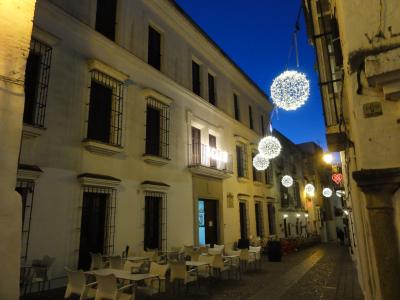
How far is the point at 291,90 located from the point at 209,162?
8.22 m

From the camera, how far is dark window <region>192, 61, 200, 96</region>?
14641 mm

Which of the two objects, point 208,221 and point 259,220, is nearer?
point 208,221

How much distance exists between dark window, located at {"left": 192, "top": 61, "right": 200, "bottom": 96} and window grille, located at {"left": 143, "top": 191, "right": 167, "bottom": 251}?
5.93 metres

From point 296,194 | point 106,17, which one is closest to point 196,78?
point 106,17

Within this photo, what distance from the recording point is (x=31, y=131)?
23.3 ft

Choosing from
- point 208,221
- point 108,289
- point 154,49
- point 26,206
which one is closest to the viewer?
point 108,289

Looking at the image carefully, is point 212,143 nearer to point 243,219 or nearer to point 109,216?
point 243,219

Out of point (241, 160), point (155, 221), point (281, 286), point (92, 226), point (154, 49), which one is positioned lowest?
point (281, 286)

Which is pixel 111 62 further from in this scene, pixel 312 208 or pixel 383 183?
pixel 312 208

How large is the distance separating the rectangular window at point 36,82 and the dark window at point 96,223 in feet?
7.62

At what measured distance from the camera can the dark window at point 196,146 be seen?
13.5 m

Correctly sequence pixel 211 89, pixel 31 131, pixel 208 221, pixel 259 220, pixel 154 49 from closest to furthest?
pixel 31 131 → pixel 154 49 → pixel 208 221 → pixel 211 89 → pixel 259 220

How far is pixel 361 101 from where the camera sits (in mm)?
3451

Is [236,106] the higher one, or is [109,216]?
[236,106]
